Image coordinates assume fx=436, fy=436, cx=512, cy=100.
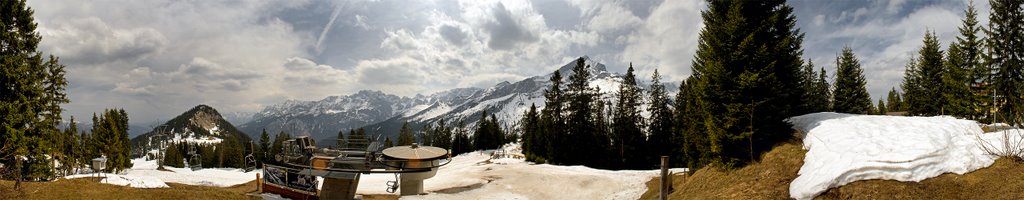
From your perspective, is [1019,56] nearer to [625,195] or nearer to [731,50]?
[731,50]

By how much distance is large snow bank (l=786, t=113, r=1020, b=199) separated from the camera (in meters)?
15.1

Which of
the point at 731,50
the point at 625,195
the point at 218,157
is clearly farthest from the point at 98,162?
the point at 218,157

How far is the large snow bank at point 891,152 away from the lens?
49.7 ft

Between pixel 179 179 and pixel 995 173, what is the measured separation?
6511 cm

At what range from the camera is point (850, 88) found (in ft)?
Answer: 209

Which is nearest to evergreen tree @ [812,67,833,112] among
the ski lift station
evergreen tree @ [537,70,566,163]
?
evergreen tree @ [537,70,566,163]

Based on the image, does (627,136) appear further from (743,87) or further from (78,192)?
(78,192)

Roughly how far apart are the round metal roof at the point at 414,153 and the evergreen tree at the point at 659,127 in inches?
1897

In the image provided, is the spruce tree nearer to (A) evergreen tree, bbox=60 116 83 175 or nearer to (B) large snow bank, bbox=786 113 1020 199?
(B) large snow bank, bbox=786 113 1020 199

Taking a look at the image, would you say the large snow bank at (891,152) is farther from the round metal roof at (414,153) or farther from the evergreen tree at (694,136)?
the round metal roof at (414,153)

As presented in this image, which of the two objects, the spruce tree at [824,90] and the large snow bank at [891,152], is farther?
the spruce tree at [824,90]

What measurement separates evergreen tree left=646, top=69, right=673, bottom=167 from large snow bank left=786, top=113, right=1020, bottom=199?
157 feet

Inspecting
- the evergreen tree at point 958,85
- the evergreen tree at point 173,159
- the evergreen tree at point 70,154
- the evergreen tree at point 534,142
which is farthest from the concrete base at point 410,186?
the evergreen tree at point 173,159

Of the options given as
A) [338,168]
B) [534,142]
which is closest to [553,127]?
[534,142]
